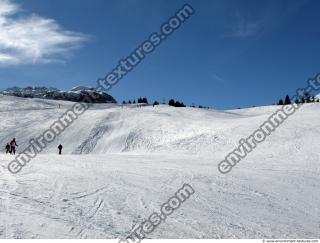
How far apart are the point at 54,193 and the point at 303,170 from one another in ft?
53.2

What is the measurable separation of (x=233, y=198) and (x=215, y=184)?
2.14 m

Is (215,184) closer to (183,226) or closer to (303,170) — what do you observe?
(183,226)

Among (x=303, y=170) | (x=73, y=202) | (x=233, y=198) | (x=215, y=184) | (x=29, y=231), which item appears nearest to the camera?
(x=29, y=231)

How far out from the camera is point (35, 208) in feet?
32.7

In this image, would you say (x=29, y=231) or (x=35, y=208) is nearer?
(x=29, y=231)

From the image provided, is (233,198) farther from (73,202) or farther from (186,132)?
(186,132)

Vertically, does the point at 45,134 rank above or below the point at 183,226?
above

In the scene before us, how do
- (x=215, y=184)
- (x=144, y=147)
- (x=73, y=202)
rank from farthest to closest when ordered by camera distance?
1. (x=144, y=147)
2. (x=215, y=184)
3. (x=73, y=202)

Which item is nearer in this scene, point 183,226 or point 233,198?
point 183,226

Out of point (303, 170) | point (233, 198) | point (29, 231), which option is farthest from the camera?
point (303, 170)

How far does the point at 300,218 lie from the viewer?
1229 cm

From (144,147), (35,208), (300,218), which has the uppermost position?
(144,147)

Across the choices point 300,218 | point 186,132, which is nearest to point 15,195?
point 300,218

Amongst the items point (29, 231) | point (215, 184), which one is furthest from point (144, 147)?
point (29, 231)
